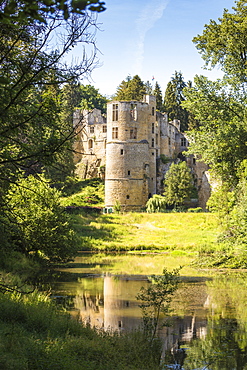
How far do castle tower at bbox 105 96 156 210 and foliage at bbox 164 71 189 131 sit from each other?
16.1m

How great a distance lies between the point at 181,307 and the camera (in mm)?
16469

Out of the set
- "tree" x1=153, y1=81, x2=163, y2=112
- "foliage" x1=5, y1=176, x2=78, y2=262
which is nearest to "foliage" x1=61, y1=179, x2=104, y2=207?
"tree" x1=153, y1=81, x2=163, y2=112

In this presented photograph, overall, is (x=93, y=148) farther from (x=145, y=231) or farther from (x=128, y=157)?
(x=145, y=231)

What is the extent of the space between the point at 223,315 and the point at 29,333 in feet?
24.4

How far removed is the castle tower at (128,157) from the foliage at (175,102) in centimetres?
1609

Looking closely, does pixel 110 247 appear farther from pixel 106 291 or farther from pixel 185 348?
pixel 185 348

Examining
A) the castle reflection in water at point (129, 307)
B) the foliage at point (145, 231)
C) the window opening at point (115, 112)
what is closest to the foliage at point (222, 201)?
the foliage at point (145, 231)

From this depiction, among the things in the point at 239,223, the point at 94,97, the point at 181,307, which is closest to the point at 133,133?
the point at 94,97

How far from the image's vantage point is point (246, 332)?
42.4 ft

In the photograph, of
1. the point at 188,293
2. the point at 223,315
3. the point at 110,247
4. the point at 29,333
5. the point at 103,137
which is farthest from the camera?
the point at 103,137

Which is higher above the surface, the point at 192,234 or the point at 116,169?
the point at 116,169

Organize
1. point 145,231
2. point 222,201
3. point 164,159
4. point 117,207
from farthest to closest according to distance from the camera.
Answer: point 164,159
point 117,207
point 145,231
point 222,201

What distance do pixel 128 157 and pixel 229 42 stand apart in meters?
38.2

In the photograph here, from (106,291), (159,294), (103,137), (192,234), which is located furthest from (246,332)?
(103,137)
